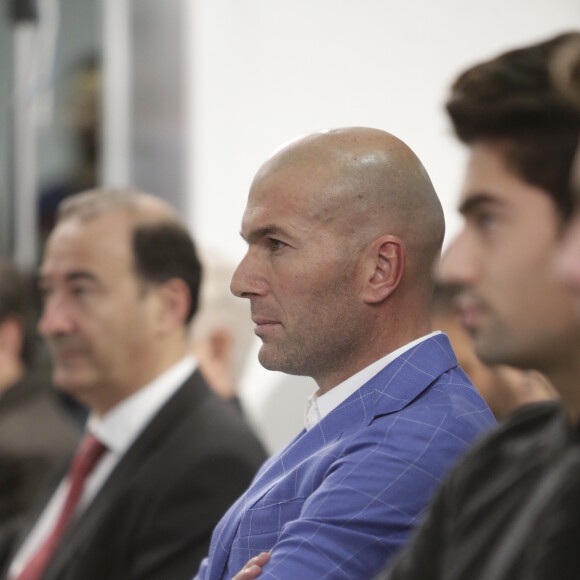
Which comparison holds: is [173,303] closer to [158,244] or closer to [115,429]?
[158,244]

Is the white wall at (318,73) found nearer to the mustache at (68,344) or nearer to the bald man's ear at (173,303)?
the bald man's ear at (173,303)

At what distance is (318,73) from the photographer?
3.24m

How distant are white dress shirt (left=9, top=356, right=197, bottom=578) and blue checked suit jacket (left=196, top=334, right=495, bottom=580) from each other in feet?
3.33

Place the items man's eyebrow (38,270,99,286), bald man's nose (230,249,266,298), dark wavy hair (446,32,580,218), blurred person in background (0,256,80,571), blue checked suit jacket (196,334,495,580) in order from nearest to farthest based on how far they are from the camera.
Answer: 1. dark wavy hair (446,32,580,218)
2. blue checked suit jacket (196,334,495,580)
3. bald man's nose (230,249,266,298)
4. man's eyebrow (38,270,99,286)
5. blurred person in background (0,256,80,571)

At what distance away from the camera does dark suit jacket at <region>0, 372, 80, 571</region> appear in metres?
3.18

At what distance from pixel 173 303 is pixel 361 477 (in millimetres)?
1414

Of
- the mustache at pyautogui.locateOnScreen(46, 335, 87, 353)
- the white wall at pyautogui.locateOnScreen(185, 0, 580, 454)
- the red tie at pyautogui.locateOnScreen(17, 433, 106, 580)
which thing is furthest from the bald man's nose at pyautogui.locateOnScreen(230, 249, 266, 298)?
the mustache at pyautogui.locateOnScreen(46, 335, 87, 353)

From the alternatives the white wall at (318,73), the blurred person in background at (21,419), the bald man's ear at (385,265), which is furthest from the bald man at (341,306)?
the blurred person in background at (21,419)

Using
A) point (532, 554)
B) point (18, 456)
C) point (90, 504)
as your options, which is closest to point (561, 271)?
point (532, 554)

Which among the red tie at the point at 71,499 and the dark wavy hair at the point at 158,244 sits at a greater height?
the dark wavy hair at the point at 158,244

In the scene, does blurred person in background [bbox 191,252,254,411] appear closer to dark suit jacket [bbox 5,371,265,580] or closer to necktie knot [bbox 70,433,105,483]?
necktie knot [bbox 70,433,105,483]

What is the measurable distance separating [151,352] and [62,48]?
2361 millimetres

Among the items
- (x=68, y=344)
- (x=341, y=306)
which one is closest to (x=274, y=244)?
(x=341, y=306)

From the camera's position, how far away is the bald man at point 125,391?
2238mm
